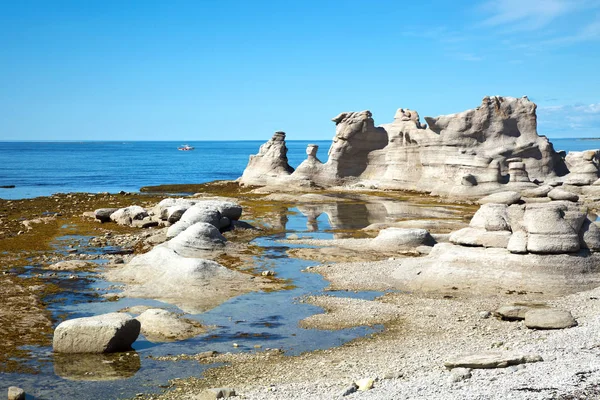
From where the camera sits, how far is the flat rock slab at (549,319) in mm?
16859

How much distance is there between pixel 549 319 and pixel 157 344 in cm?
955

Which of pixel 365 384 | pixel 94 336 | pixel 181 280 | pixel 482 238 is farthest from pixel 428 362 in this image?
pixel 181 280

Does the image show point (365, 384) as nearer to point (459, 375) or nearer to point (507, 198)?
point (459, 375)

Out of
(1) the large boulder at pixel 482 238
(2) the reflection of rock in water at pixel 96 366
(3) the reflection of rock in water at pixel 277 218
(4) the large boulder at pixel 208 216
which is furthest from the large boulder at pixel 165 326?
(3) the reflection of rock in water at pixel 277 218

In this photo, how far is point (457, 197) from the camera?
50156 mm

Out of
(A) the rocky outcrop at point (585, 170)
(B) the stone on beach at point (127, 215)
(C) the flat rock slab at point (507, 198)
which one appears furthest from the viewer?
(A) the rocky outcrop at point (585, 170)

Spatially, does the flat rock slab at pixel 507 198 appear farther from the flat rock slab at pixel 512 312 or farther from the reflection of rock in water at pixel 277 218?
the flat rock slab at pixel 512 312

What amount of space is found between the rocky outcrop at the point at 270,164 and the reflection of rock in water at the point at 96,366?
4525 cm

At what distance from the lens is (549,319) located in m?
17.0

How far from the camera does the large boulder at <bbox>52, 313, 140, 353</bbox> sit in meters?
16.1

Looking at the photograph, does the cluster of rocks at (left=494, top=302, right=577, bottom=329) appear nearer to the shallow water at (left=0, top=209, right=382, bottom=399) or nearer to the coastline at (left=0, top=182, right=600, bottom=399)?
the coastline at (left=0, top=182, right=600, bottom=399)

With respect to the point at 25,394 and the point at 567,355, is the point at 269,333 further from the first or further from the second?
the point at 567,355

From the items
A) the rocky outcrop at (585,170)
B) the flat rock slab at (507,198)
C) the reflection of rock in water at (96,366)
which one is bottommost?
the reflection of rock in water at (96,366)

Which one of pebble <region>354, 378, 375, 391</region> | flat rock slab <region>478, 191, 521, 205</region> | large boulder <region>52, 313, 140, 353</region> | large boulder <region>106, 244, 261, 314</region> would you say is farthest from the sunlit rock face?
pebble <region>354, 378, 375, 391</region>
